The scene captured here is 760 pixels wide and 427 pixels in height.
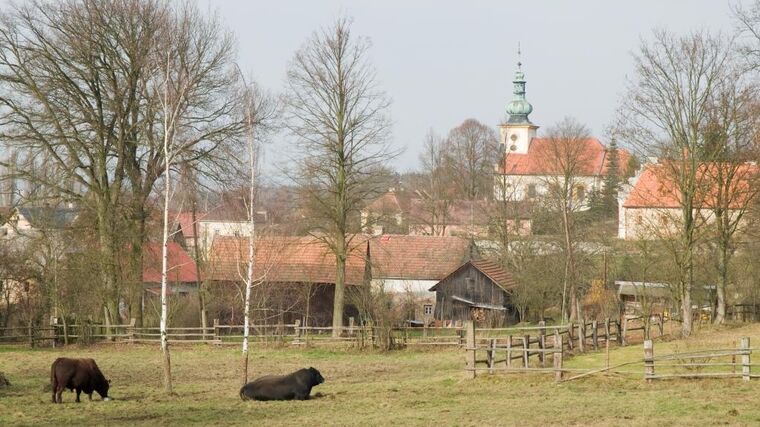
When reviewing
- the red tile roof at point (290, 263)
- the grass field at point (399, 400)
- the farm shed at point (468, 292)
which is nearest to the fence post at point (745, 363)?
the grass field at point (399, 400)

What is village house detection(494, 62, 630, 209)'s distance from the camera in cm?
6362

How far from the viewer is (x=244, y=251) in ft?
158

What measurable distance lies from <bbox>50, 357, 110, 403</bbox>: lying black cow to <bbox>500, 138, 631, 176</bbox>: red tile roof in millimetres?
43601

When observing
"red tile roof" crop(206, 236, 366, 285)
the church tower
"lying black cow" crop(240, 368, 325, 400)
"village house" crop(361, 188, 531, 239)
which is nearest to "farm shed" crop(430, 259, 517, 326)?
"red tile roof" crop(206, 236, 366, 285)

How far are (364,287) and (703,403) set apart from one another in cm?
2188

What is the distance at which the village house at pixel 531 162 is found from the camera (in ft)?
209

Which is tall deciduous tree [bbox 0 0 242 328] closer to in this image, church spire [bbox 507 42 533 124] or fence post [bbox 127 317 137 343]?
fence post [bbox 127 317 137 343]

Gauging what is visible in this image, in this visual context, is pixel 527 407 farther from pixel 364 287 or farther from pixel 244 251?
pixel 244 251

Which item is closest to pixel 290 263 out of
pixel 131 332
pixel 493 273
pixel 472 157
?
pixel 493 273

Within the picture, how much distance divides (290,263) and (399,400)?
27.0 meters

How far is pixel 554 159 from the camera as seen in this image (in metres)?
65.1

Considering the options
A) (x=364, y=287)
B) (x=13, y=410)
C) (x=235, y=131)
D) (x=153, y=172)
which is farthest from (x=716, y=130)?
(x=13, y=410)

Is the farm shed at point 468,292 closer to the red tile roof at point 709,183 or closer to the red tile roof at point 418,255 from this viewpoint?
the red tile roof at point 418,255

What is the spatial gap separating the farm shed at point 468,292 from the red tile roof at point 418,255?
196 centimetres
